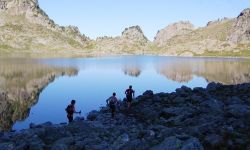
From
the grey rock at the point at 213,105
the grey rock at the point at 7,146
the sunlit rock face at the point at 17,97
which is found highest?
the grey rock at the point at 213,105

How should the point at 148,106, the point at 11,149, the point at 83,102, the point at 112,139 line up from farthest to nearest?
the point at 83,102 < the point at 148,106 < the point at 112,139 < the point at 11,149

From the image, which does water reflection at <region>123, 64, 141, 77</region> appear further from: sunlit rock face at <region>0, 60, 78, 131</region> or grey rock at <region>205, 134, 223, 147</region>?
grey rock at <region>205, 134, 223, 147</region>

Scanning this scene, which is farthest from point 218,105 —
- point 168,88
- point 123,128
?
point 168,88

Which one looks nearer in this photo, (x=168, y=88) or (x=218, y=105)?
(x=218, y=105)

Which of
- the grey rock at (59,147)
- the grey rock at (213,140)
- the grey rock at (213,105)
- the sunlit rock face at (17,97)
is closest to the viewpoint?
the grey rock at (213,140)

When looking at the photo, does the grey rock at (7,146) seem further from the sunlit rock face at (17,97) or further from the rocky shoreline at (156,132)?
the sunlit rock face at (17,97)

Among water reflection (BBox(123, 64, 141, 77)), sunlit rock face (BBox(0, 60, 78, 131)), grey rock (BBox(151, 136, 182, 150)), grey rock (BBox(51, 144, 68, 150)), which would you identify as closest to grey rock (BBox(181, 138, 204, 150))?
grey rock (BBox(151, 136, 182, 150))

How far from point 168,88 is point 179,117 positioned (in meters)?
61.1

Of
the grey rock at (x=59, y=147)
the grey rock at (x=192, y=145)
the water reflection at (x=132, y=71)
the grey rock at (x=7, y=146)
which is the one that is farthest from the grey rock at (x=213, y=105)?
the water reflection at (x=132, y=71)

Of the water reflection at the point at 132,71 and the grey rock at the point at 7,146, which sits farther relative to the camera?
the water reflection at the point at 132,71

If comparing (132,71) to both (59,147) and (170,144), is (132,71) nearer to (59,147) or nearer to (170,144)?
(59,147)

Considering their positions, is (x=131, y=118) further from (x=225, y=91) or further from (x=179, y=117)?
(x=225, y=91)

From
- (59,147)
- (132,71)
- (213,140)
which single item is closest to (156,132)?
(213,140)

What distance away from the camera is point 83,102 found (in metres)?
72.1
